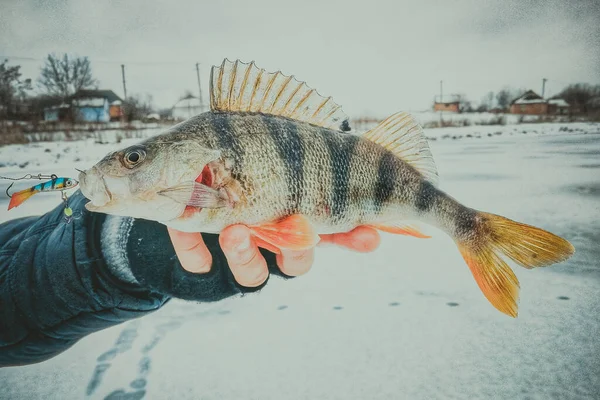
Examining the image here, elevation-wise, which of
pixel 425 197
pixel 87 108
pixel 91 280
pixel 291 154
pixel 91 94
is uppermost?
pixel 91 94

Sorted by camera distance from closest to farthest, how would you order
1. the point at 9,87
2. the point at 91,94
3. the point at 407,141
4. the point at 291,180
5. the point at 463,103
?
the point at 291,180, the point at 407,141, the point at 9,87, the point at 91,94, the point at 463,103

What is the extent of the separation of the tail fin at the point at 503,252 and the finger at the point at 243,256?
1.65ft

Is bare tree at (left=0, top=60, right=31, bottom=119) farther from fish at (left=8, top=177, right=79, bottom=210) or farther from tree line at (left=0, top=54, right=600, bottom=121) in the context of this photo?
fish at (left=8, top=177, right=79, bottom=210)

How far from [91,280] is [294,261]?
567mm

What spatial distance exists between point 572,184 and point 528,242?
401 cm

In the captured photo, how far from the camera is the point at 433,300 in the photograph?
2.09 m

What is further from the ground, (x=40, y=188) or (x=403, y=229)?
(x=40, y=188)

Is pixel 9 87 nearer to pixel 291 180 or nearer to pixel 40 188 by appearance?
pixel 40 188

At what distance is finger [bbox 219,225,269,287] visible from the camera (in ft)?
2.52

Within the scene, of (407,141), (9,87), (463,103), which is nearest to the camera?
(407,141)

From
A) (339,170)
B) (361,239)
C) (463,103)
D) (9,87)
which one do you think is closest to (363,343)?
(361,239)

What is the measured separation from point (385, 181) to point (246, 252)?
373 millimetres

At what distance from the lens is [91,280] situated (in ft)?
3.28

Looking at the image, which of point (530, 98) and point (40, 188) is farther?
point (530, 98)
